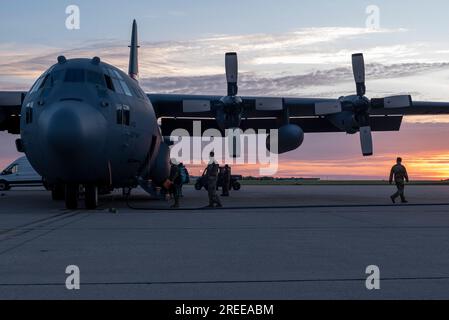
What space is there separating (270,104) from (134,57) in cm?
822

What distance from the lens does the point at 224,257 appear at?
8789mm

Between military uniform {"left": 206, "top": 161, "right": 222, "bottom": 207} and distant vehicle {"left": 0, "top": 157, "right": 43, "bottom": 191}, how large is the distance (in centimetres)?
2830

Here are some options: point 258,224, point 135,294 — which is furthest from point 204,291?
point 258,224

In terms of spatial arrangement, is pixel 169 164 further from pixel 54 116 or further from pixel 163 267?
pixel 163 267

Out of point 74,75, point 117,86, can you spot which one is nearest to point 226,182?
point 117,86

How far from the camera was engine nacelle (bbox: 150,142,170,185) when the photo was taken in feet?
79.0

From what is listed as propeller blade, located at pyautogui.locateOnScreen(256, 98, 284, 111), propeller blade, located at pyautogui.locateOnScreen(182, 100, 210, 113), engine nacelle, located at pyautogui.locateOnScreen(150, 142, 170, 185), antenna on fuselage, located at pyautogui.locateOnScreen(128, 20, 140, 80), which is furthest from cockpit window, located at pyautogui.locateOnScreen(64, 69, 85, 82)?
antenna on fuselage, located at pyautogui.locateOnScreen(128, 20, 140, 80)

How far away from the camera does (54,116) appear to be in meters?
16.2

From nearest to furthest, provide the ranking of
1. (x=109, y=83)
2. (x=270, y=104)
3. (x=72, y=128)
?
(x=72, y=128) < (x=109, y=83) < (x=270, y=104)

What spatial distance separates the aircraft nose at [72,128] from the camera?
52.7 ft

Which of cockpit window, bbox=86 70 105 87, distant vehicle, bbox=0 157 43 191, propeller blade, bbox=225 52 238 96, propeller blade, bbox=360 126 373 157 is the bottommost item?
distant vehicle, bbox=0 157 43 191

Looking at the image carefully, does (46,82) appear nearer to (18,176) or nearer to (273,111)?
(273,111)

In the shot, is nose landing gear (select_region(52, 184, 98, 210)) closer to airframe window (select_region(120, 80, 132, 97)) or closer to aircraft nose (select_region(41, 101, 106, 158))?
aircraft nose (select_region(41, 101, 106, 158))
